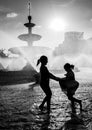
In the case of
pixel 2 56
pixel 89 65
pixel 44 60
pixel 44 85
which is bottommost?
pixel 89 65

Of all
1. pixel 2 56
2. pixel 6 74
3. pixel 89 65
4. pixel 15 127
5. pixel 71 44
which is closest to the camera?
pixel 15 127

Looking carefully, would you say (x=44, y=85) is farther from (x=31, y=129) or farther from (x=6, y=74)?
(x=6, y=74)

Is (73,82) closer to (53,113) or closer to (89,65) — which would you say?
(53,113)

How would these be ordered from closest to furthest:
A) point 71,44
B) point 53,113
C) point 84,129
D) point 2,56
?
point 84,129 → point 53,113 → point 2,56 → point 71,44

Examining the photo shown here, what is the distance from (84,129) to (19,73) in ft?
66.9

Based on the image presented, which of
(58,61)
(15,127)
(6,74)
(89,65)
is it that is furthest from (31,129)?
(89,65)

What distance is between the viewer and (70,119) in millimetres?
5133

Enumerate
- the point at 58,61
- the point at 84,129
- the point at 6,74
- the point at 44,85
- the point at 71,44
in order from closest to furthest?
the point at 84,129 → the point at 44,85 → the point at 6,74 → the point at 58,61 → the point at 71,44

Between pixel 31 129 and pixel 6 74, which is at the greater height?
pixel 31 129

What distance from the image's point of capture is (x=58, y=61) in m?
70.4

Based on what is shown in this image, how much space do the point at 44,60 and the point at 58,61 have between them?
210 feet

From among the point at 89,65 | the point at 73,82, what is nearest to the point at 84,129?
the point at 73,82

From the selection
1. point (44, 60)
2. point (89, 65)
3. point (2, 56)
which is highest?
point (44, 60)

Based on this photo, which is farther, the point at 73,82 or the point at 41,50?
the point at 41,50
